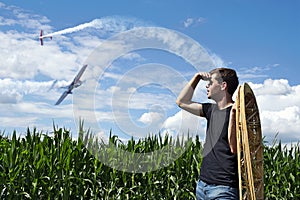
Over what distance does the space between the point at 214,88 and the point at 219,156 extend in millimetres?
470

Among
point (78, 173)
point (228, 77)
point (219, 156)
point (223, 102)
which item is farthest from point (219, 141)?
point (78, 173)

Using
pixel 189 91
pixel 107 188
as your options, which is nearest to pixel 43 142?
pixel 107 188

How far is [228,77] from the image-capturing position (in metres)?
3.46

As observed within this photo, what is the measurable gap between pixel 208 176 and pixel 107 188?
1.99 meters

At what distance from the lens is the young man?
3.32 metres

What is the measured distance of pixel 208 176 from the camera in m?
3.36

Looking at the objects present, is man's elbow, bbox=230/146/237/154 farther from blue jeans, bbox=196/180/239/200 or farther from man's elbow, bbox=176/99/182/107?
man's elbow, bbox=176/99/182/107

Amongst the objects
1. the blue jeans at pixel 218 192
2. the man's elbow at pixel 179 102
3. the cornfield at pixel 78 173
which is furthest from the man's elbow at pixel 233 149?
the cornfield at pixel 78 173

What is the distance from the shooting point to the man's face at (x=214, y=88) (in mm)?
3455

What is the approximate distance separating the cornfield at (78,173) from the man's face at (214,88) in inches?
77.7

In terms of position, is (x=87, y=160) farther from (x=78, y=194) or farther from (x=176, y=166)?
(x=176, y=166)

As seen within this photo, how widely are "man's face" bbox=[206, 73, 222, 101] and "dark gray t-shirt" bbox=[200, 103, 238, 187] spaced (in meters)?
0.10

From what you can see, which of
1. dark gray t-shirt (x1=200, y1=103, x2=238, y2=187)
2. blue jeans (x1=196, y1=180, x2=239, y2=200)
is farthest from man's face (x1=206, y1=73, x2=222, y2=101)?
blue jeans (x1=196, y1=180, x2=239, y2=200)

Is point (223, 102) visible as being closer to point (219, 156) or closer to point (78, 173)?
point (219, 156)
